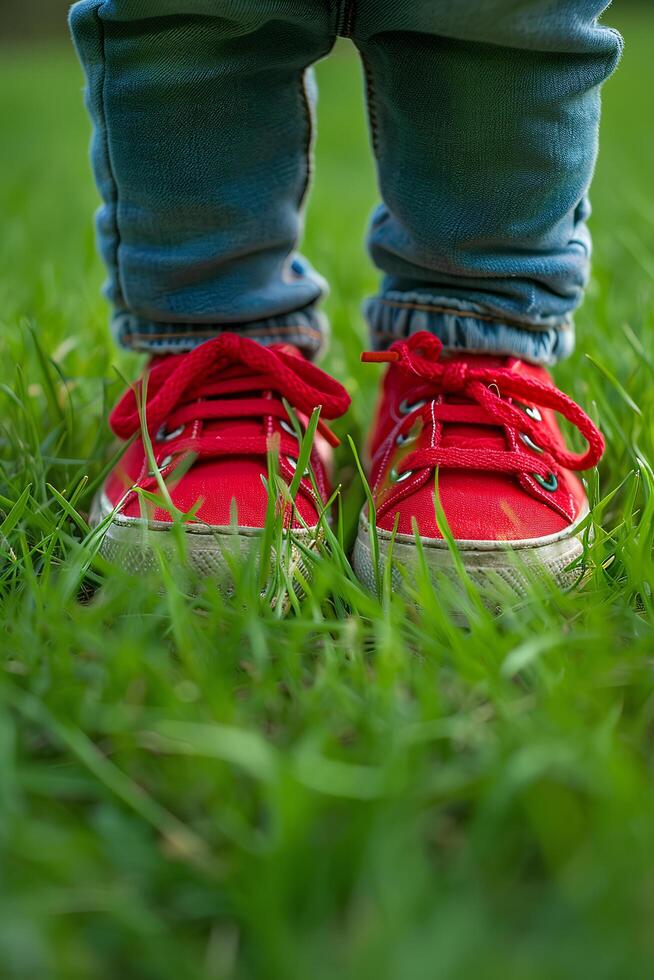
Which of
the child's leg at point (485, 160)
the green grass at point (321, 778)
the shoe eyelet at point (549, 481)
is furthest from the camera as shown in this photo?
the shoe eyelet at point (549, 481)

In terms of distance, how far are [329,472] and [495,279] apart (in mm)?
261

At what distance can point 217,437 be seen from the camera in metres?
0.84

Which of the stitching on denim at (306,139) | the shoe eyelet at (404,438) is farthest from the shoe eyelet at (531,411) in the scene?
the stitching on denim at (306,139)

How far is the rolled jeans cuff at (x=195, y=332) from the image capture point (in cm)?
95

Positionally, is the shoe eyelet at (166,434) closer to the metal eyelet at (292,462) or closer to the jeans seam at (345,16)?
the metal eyelet at (292,462)

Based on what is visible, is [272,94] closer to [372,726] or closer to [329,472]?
[329,472]

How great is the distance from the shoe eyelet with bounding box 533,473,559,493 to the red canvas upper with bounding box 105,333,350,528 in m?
0.19

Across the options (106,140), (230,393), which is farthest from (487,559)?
(106,140)

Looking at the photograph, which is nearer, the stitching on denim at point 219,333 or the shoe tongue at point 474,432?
the shoe tongue at point 474,432

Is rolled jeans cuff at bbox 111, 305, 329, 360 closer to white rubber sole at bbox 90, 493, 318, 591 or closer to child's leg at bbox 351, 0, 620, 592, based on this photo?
child's leg at bbox 351, 0, 620, 592

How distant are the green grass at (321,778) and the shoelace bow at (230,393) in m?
0.11

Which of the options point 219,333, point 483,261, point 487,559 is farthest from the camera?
point 219,333

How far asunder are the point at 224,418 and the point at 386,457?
0.16 m

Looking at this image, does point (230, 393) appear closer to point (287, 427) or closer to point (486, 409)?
point (287, 427)
